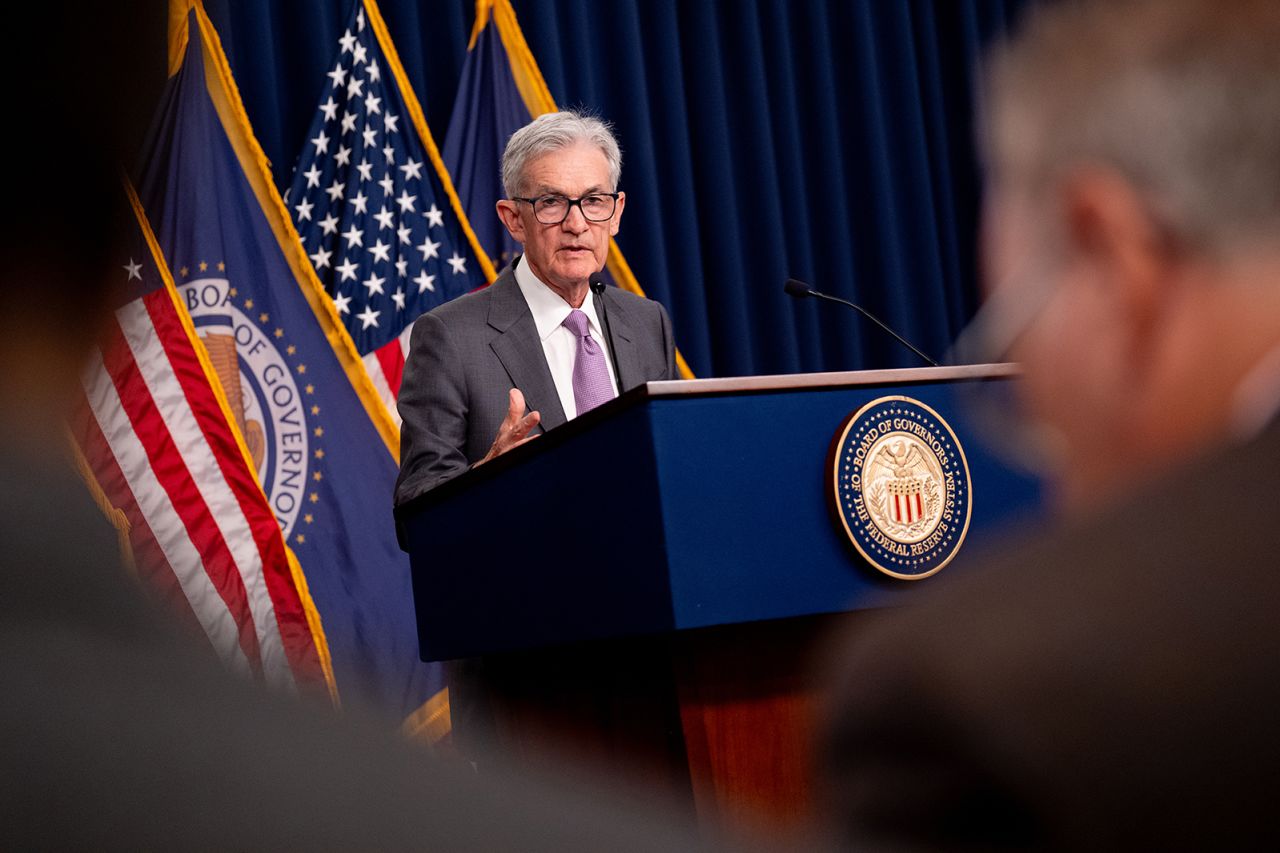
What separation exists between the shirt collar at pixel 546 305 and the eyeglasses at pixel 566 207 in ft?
0.52

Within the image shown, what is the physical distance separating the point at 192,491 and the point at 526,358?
5.46 ft

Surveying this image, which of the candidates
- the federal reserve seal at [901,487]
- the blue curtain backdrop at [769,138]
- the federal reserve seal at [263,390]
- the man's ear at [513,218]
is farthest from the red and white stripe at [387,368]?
the federal reserve seal at [901,487]

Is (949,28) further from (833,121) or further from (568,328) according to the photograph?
(568,328)

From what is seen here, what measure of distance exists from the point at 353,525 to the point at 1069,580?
15.2 ft

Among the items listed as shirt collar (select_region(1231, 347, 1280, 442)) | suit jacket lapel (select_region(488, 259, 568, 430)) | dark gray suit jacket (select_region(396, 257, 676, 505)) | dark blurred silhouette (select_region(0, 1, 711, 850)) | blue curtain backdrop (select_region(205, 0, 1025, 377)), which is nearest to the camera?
dark blurred silhouette (select_region(0, 1, 711, 850))

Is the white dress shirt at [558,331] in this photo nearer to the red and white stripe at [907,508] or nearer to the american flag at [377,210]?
the red and white stripe at [907,508]

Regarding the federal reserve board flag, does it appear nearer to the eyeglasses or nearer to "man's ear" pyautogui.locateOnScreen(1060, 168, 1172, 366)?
the eyeglasses

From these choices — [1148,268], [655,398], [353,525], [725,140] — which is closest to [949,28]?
[725,140]

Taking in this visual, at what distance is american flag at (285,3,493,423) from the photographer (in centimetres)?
498

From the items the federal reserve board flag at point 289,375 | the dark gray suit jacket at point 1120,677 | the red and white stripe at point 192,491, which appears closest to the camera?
the dark gray suit jacket at point 1120,677

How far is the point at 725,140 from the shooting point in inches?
247

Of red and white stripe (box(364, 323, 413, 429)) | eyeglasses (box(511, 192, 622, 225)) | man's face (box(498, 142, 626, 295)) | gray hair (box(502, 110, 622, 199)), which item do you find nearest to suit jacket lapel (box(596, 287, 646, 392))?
man's face (box(498, 142, 626, 295))

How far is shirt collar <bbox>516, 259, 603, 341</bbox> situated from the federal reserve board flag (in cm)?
151

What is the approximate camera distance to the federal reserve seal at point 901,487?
7.07ft
